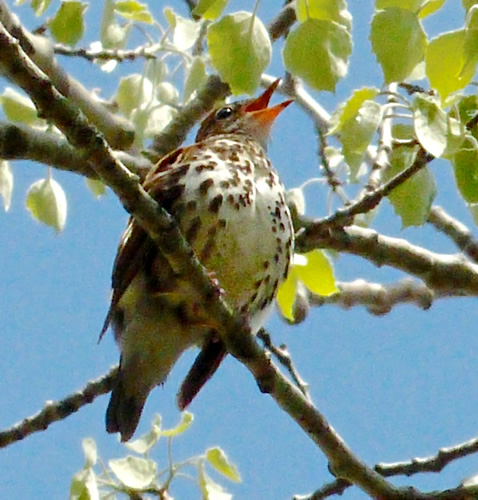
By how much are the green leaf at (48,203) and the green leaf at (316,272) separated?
35.3 inches

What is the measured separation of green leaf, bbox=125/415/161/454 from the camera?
3350 millimetres

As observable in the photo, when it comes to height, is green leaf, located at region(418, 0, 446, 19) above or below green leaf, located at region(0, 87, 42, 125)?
below

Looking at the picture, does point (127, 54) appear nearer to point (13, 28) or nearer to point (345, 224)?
point (13, 28)

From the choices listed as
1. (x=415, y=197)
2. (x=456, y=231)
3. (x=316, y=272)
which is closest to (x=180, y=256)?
(x=415, y=197)

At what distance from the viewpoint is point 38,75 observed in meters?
2.21

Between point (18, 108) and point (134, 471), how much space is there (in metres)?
1.44

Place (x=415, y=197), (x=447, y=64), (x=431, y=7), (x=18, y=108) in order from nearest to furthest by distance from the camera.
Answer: (x=447, y=64), (x=431, y=7), (x=415, y=197), (x=18, y=108)

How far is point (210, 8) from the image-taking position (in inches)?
99.0

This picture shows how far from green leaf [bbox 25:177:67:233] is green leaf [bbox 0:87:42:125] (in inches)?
9.4

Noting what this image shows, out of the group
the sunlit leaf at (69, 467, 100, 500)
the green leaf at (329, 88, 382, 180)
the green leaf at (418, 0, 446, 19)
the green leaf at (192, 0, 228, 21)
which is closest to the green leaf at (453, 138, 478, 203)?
the green leaf at (329, 88, 382, 180)

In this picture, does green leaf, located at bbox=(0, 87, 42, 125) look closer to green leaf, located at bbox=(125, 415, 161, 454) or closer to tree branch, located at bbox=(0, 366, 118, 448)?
tree branch, located at bbox=(0, 366, 118, 448)

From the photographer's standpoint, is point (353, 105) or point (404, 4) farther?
point (353, 105)

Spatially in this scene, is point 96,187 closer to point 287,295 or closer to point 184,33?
point 184,33

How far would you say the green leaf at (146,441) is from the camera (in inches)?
132
